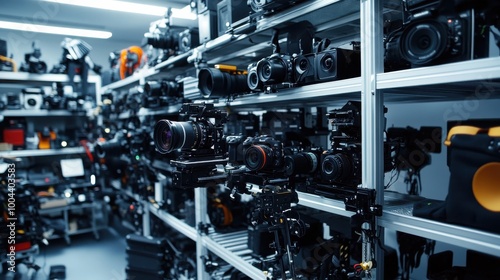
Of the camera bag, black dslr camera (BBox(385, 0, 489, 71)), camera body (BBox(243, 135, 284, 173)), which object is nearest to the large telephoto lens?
camera body (BBox(243, 135, 284, 173))

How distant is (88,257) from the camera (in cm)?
442

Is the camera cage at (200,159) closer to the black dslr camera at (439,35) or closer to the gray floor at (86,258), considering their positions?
the black dslr camera at (439,35)

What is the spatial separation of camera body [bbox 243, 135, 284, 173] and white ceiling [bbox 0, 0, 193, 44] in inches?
156

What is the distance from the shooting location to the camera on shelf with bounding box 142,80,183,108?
10.0 ft

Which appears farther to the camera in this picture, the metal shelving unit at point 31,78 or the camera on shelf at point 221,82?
the metal shelving unit at point 31,78

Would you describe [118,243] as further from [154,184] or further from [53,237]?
[154,184]

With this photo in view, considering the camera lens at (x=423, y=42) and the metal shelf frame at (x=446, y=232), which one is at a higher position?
the camera lens at (x=423, y=42)

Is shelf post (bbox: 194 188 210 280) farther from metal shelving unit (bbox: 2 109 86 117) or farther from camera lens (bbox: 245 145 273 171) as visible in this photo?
metal shelving unit (bbox: 2 109 86 117)

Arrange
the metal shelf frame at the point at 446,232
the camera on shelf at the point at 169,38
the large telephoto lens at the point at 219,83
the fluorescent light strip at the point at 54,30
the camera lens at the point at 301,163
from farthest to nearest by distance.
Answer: the fluorescent light strip at the point at 54,30, the camera on shelf at the point at 169,38, the large telephoto lens at the point at 219,83, the camera lens at the point at 301,163, the metal shelf frame at the point at 446,232

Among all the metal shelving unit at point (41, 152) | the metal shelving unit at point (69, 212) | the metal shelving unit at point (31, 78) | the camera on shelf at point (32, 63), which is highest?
the camera on shelf at point (32, 63)

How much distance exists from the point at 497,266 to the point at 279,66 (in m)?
1.34

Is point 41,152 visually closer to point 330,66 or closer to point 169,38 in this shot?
point 169,38

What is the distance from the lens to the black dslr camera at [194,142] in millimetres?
1867

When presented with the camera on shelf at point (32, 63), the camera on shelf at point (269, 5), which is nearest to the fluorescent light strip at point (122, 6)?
the camera on shelf at point (32, 63)
